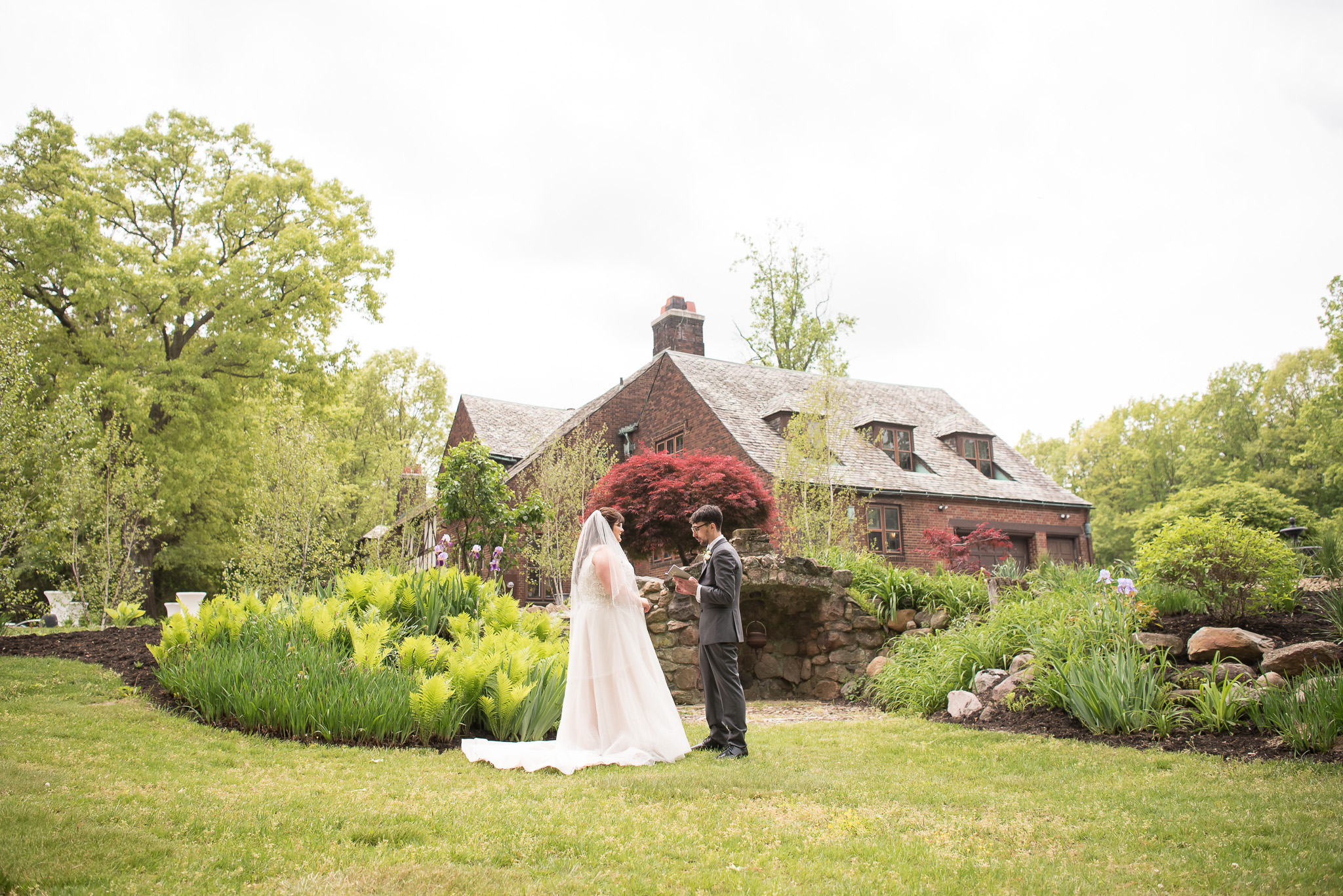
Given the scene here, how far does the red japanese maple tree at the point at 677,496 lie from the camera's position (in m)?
15.8

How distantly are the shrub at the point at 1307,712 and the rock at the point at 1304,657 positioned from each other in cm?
35

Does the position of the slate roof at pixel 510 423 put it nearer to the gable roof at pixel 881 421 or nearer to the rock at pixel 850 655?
the gable roof at pixel 881 421

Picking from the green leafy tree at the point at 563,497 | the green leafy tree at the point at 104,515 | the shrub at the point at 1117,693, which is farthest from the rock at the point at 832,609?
the green leafy tree at the point at 104,515

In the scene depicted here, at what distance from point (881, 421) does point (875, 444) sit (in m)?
0.73

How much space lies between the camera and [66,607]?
18469mm

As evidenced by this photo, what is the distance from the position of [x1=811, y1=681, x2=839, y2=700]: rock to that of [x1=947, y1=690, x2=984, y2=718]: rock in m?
3.26

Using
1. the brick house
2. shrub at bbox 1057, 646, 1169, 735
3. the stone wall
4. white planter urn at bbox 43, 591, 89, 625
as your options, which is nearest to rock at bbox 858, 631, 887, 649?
the stone wall

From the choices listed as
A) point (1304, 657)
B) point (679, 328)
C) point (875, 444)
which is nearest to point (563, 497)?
point (679, 328)

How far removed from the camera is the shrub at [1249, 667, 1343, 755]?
5.71 m

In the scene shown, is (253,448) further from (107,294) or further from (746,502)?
(746,502)

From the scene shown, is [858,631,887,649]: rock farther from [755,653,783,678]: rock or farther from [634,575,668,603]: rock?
[634,575,668,603]: rock

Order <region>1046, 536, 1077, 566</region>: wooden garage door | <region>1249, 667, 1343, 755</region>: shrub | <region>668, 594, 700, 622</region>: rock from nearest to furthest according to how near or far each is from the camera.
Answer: <region>1249, 667, 1343, 755</region>: shrub, <region>668, 594, 700, 622</region>: rock, <region>1046, 536, 1077, 566</region>: wooden garage door

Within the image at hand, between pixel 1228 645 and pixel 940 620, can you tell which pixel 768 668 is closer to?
pixel 940 620

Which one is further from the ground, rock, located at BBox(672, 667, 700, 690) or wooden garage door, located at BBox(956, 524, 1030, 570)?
wooden garage door, located at BBox(956, 524, 1030, 570)
